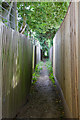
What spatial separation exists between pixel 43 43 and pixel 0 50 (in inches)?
1067

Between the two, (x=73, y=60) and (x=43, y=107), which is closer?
(x=73, y=60)

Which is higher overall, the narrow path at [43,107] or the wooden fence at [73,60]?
the wooden fence at [73,60]

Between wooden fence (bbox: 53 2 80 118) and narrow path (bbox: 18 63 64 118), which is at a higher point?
wooden fence (bbox: 53 2 80 118)

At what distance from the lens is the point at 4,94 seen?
241 centimetres

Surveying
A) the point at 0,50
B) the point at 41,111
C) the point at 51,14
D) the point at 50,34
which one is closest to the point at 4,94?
the point at 0,50

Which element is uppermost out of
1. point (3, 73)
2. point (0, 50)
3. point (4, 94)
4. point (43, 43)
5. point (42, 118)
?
point (43, 43)

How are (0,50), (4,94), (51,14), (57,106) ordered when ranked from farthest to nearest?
(51,14) < (57,106) < (4,94) < (0,50)

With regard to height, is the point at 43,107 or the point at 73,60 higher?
the point at 73,60

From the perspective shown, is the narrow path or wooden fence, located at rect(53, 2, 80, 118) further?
the narrow path

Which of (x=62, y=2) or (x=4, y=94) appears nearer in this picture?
(x=4, y=94)

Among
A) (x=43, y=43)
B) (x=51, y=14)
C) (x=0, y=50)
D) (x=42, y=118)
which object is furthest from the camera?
(x=43, y=43)

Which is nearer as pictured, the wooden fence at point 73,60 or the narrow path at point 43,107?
the wooden fence at point 73,60

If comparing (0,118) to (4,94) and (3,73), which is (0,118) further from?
(3,73)

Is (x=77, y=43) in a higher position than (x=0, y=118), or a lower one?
higher
